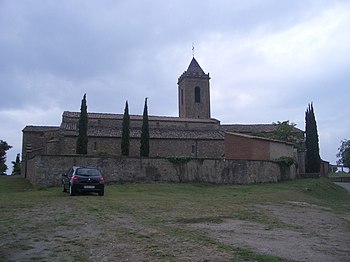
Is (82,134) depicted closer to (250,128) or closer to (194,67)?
(250,128)

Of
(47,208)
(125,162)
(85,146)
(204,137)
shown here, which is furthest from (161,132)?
(47,208)

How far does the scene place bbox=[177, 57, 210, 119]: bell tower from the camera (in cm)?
7012

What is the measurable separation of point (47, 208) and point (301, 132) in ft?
172

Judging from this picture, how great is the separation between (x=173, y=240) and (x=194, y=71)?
65036mm

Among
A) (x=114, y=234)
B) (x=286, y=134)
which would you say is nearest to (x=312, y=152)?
(x=286, y=134)

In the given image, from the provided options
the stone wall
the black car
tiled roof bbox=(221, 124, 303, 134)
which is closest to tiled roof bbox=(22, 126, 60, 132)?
tiled roof bbox=(221, 124, 303, 134)

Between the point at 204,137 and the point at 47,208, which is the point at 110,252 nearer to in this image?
the point at 47,208

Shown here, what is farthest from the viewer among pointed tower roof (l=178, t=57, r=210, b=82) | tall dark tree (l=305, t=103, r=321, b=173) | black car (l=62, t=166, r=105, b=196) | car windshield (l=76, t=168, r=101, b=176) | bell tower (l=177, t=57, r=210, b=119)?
pointed tower roof (l=178, t=57, r=210, b=82)

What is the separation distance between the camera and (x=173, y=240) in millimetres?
7785

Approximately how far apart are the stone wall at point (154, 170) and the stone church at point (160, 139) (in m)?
5.03

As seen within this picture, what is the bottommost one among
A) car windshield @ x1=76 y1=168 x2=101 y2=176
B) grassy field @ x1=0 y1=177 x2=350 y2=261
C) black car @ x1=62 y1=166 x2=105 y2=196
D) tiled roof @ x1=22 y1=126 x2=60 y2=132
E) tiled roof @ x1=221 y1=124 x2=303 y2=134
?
grassy field @ x1=0 y1=177 x2=350 y2=261

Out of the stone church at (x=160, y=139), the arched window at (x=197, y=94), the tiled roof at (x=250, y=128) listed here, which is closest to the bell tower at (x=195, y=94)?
the arched window at (x=197, y=94)

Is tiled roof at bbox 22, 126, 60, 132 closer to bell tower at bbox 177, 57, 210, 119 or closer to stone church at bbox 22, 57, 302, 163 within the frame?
stone church at bbox 22, 57, 302, 163

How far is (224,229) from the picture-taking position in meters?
9.68
